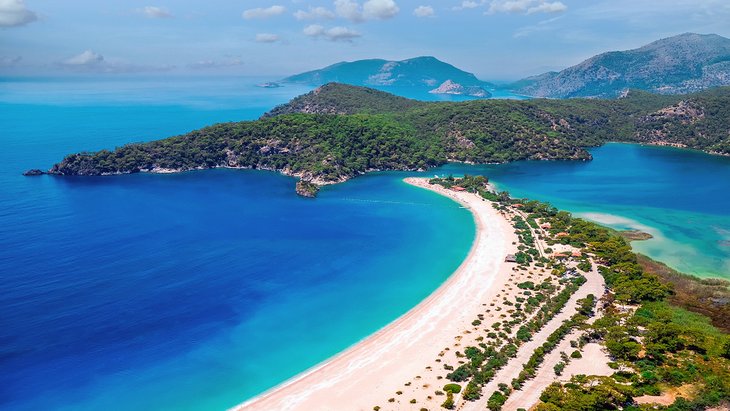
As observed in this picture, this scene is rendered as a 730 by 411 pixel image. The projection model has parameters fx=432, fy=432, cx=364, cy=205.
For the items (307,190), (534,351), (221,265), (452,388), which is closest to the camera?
(452,388)

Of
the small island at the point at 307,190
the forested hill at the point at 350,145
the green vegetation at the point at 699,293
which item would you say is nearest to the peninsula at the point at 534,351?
the green vegetation at the point at 699,293

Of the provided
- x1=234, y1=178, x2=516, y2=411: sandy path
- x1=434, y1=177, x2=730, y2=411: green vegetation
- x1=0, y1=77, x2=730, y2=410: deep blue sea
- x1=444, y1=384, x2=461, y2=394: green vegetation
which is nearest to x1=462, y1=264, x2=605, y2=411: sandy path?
x1=434, y1=177, x2=730, y2=411: green vegetation

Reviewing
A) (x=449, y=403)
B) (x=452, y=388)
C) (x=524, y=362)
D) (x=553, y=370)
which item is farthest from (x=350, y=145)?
(x=449, y=403)

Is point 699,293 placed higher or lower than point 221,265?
lower

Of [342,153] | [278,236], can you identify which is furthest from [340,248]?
[342,153]

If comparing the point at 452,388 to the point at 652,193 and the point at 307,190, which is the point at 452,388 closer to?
the point at 307,190

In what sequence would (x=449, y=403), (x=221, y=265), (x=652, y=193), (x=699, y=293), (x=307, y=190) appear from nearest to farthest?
(x=449, y=403)
(x=699, y=293)
(x=221, y=265)
(x=307, y=190)
(x=652, y=193)

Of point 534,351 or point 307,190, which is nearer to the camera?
point 534,351

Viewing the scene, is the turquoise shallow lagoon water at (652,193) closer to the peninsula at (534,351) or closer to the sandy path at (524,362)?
the peninsula at (534,351)
